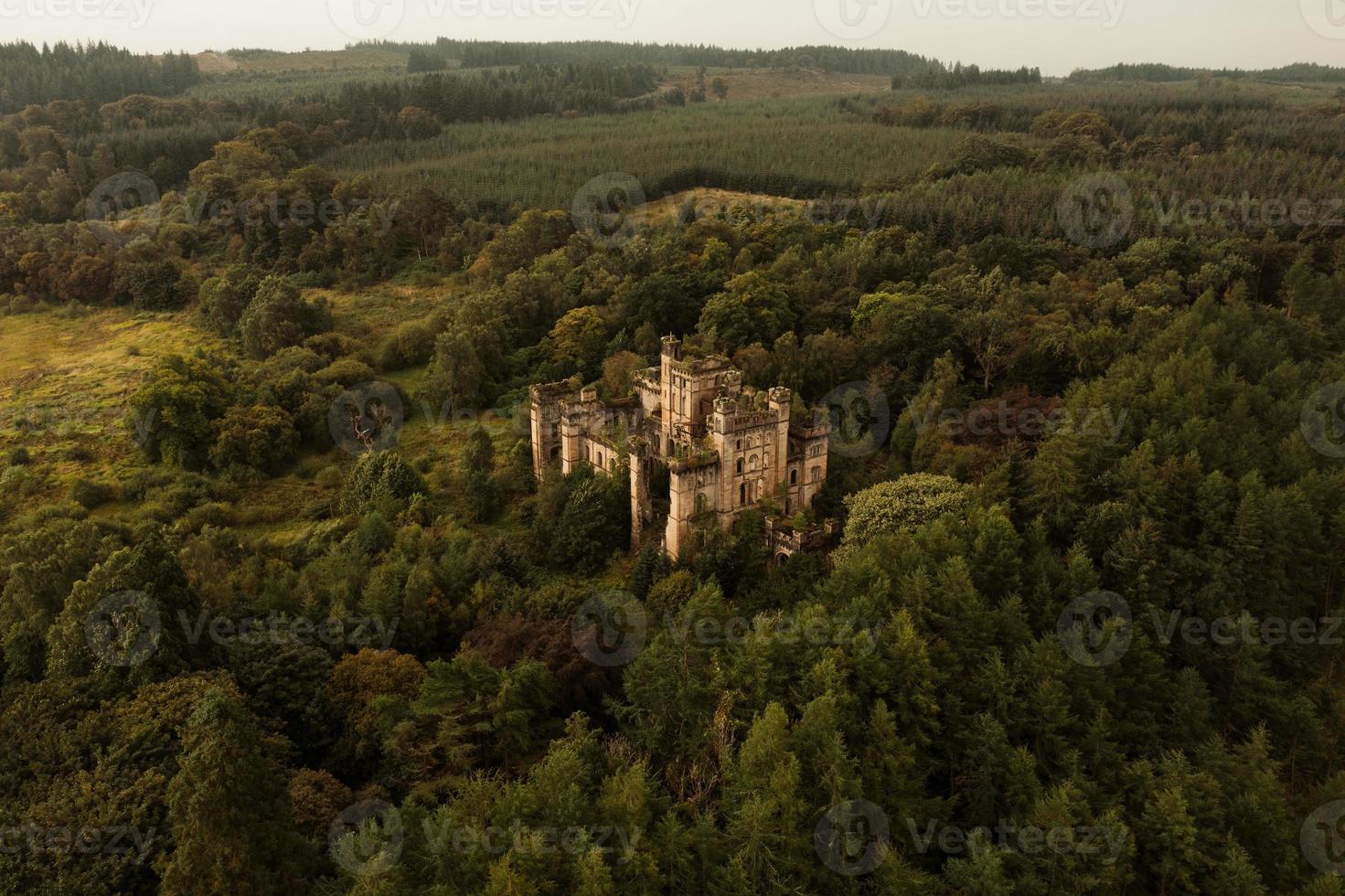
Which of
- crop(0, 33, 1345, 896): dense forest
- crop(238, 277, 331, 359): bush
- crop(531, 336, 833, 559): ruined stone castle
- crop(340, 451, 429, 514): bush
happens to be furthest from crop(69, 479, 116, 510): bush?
crop(531, 336, 833, 559): ruined stone castle

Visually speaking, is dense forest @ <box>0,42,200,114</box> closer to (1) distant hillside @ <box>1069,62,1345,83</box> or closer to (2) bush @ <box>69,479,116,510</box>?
(2) bush @ <box>69,479,116,510</box>

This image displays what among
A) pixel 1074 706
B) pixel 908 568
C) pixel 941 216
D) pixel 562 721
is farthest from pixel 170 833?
pixel 941 216

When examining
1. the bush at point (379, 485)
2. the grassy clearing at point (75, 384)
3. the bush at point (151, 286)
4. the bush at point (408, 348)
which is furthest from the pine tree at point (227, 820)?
the bush at point (151, 286)

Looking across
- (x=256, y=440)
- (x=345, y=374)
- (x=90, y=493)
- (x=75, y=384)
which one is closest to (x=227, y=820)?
(x=90, y=493)

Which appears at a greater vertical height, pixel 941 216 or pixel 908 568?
pixel 941 216

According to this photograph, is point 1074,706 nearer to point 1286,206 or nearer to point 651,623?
point 651,623

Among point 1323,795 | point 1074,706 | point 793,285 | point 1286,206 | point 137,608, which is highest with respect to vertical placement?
point 1286,206
